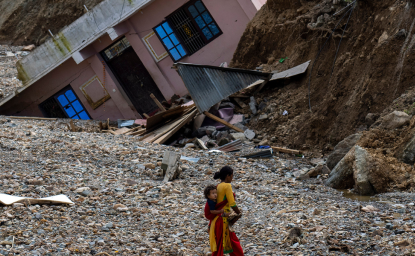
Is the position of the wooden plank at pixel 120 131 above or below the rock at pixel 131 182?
above

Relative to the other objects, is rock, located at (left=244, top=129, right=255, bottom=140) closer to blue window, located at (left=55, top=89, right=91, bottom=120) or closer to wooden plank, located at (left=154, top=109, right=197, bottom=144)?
wooden plank, located at (left=154, top=109, right=197, bottom=144)

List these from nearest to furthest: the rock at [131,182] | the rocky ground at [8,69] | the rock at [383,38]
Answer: the rock at [131,182]
the rock at [383,38]
the rocky ground at [8,69]

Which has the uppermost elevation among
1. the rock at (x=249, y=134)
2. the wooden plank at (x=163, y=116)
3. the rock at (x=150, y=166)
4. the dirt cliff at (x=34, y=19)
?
the dirt cliff at (x=34, y=19)

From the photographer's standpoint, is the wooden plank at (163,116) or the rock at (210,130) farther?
the wooden plank at (163,116)

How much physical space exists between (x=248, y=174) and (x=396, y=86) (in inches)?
124

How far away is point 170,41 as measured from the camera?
50.8ft

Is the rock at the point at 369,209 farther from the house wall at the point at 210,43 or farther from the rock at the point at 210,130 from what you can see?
the house wall at the point at 210,43

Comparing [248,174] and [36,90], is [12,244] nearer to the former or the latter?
[248,174]

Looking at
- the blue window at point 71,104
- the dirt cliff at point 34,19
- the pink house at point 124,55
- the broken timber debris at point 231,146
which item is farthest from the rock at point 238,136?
the dirt cliff at point 34,19

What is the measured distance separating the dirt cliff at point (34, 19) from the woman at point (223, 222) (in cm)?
2327

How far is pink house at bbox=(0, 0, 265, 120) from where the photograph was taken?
1458 centimetres

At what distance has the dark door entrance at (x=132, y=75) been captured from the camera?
15.9m

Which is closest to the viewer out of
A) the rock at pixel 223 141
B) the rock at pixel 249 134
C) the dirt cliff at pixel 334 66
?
the dirt cliff at pixel 334 66

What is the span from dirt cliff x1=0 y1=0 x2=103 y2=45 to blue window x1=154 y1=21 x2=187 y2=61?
1140cm
